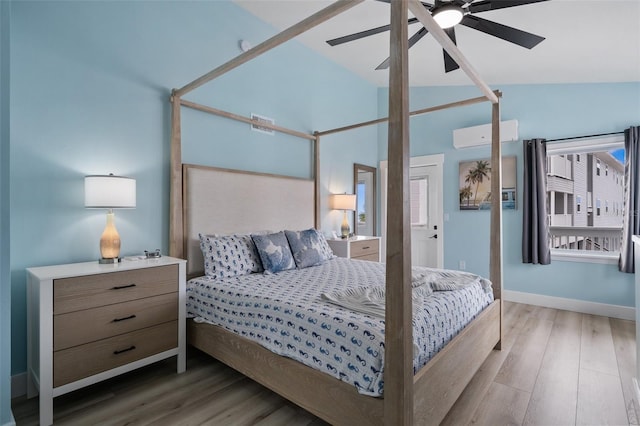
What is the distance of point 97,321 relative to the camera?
6.46 feet

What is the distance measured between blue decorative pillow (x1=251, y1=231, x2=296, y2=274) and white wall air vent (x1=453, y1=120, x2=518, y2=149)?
307 centimetres

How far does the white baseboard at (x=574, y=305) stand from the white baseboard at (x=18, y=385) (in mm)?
4513

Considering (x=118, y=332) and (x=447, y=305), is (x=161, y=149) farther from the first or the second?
(x=447, y=305)

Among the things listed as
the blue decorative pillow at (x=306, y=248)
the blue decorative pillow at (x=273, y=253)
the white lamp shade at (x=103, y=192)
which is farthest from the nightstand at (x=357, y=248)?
the white lamp shade at (x=103, y=192)

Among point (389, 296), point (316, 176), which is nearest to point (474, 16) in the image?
point (389, 296)

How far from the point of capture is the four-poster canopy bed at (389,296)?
52.6 inches

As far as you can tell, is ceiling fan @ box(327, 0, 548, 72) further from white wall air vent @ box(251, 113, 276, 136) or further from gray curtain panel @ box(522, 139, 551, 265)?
gray curtain panel @ box(522, 139, 551, 265)

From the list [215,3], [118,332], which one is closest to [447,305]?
[118,332]

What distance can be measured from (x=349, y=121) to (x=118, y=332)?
401cm

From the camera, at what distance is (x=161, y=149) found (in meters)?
2.79

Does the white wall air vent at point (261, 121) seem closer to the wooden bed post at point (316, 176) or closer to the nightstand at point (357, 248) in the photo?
the wooden bed post at point (316, 176)

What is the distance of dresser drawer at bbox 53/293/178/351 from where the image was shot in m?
1.85

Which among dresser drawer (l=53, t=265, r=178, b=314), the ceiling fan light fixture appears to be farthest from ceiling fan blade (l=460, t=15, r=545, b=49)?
dresser drawer (l=53, t=265, r=178, b=314)

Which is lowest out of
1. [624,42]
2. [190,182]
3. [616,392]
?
[616,392]
